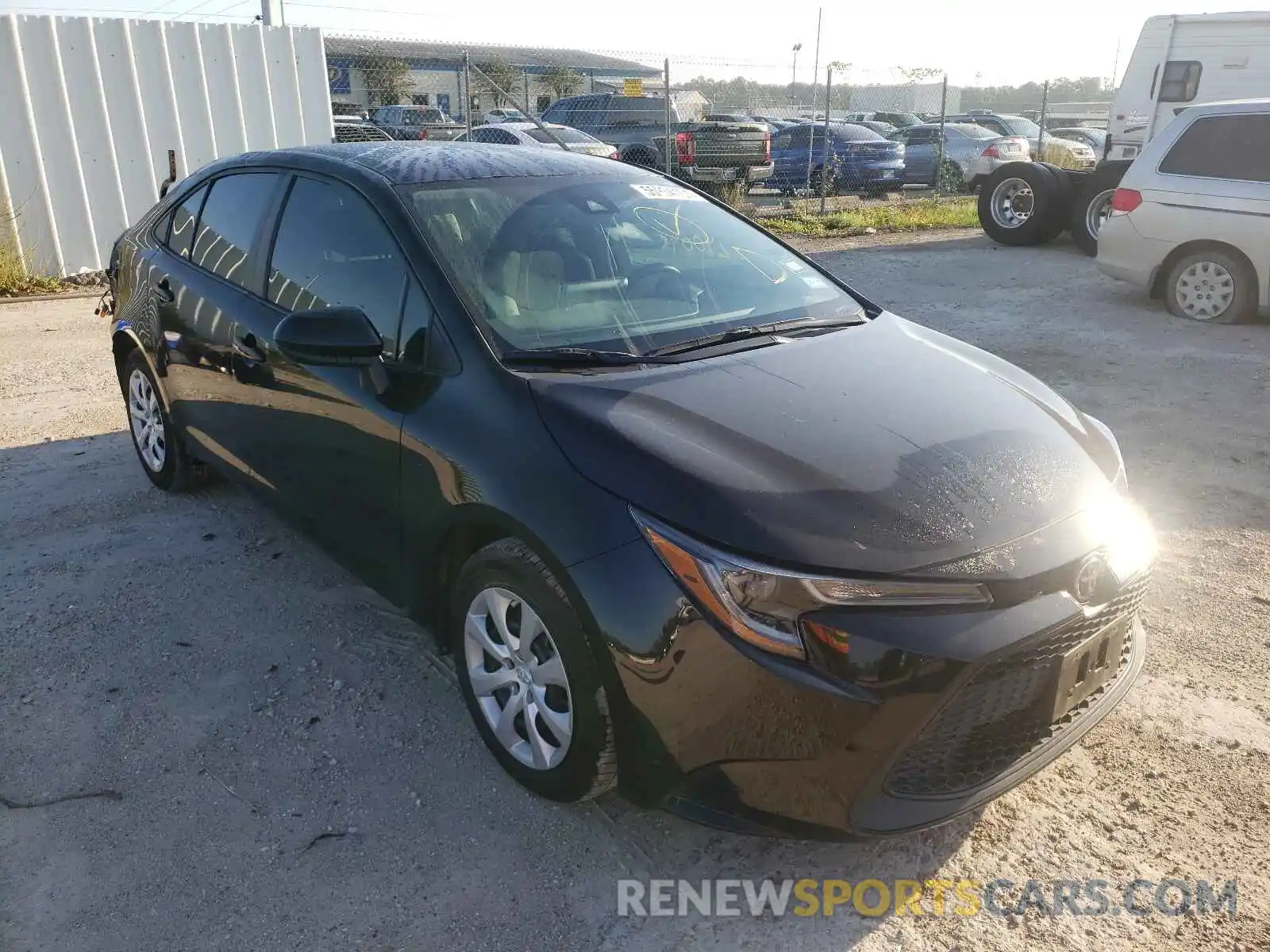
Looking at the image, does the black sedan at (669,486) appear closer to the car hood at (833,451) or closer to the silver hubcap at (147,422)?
the car hood at (833,451)

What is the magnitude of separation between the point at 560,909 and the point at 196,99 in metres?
10.7

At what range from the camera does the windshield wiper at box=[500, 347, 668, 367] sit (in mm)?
2748

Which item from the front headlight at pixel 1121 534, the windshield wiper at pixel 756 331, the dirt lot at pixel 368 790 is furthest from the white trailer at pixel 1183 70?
the front headlight at pixel 1121 534

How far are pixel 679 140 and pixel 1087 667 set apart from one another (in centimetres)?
1407

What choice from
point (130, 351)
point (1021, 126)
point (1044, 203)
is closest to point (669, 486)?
point (130, 351)

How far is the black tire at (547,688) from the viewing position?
2348mm

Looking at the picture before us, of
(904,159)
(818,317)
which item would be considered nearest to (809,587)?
(818,317)

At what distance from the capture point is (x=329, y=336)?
2.82m

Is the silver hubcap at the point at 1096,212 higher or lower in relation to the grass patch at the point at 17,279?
higher

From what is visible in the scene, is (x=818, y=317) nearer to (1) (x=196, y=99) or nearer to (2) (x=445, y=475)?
(2) (x=445, y=475)

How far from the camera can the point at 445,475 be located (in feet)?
8.82

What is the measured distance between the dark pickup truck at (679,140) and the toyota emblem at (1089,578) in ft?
43.4

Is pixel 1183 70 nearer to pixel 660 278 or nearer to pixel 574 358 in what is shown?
pixel 660 278

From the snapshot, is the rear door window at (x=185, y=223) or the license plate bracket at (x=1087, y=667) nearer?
the license plate bracket at (x=1087, y=667)
